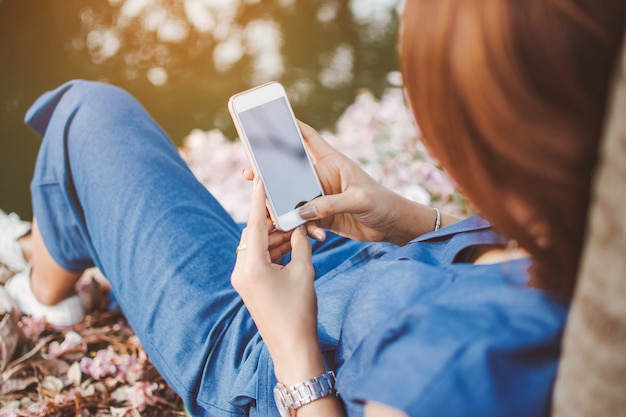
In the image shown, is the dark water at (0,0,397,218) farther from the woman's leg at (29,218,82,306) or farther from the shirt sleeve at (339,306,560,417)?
the shirt sleeve at (339,306,560,417)

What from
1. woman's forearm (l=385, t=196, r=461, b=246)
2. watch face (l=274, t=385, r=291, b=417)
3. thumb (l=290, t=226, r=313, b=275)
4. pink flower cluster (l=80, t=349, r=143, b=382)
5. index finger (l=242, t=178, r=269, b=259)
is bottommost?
pink flower cluster (l=80, t=349, r=143, b=382)

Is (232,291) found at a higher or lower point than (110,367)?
higher

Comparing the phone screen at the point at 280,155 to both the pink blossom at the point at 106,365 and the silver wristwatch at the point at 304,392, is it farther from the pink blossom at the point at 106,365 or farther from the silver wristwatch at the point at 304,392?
the pink blossom at the point at 106,365

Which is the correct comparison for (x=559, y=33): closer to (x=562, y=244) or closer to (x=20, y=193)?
(x=562, y=244)

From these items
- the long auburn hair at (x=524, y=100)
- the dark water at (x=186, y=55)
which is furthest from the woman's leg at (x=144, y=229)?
the dark water at (x=186, y=55)

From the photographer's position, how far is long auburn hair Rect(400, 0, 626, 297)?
66 cm

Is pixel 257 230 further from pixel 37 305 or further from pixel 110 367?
pixel 37 305

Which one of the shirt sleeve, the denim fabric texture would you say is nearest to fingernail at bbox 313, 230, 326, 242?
the denim fabric texture

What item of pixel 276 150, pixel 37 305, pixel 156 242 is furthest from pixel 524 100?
pixel 37 305

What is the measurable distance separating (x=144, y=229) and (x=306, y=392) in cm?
55

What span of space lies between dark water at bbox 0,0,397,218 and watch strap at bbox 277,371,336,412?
1.97 m

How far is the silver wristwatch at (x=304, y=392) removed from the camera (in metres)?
1.00

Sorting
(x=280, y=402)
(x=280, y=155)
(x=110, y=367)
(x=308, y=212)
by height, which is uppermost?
(x=280, y=155)

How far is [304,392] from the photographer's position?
39.4 inches
